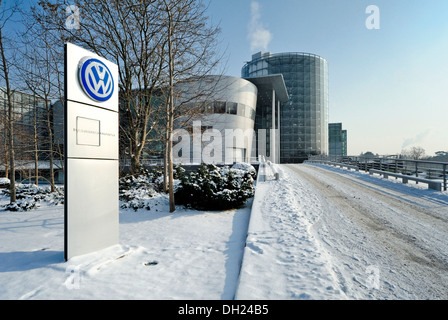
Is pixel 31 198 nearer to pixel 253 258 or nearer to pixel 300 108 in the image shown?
pixel 253 258

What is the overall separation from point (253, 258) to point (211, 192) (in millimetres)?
4721

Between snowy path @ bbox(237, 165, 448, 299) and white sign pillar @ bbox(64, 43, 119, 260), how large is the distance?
299 centimetres

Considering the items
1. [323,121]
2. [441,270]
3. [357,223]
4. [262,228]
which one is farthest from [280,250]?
[323,121]

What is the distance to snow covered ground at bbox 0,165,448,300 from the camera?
291 centimetres

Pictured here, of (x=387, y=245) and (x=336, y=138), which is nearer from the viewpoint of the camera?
(x=387, y=245)

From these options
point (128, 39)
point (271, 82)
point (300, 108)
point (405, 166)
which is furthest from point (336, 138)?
point (128, 39)

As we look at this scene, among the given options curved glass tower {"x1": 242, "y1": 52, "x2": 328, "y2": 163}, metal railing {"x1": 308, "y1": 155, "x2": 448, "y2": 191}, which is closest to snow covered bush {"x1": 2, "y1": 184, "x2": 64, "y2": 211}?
metal railing {"x1": 308, "y1": 155, "x2": 448, "y2": 191}

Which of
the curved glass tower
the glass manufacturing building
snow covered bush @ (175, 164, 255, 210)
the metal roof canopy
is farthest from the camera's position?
the glass manufacturing building

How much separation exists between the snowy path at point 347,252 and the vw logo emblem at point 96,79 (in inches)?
166

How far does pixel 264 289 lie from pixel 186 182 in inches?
249

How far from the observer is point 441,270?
3.36 meters

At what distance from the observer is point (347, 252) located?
3957 millimetres

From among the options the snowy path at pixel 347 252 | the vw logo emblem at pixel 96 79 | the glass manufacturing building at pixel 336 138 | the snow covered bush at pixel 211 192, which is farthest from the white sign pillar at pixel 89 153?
the glass manufacturing building at pixel 336 138

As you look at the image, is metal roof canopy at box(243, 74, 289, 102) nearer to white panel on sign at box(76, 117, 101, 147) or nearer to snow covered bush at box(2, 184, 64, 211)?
snow covered bush at box(2, 184, 64, 211)
